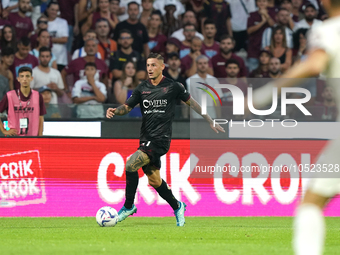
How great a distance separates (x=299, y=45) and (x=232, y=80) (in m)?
3.32

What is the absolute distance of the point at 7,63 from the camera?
44.7 ft

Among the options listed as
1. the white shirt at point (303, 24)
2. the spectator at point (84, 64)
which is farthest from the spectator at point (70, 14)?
the white shirt at point (303, 24)

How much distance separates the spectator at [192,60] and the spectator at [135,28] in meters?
1.14

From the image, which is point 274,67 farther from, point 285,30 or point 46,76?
point 46,76

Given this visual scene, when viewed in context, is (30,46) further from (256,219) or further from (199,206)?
(256,219)

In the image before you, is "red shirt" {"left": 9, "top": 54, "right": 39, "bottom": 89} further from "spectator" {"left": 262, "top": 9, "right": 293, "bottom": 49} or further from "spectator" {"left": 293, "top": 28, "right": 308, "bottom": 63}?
"spectator" {"left": 293, "top": 28, "right": 308, "bottom": 63}

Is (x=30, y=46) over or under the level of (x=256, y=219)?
over

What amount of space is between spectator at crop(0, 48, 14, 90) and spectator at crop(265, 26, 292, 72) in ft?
20.7

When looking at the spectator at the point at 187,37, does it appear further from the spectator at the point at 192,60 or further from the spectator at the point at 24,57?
the spectator at the point at 24,57

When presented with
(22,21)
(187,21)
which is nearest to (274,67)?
(187,21)

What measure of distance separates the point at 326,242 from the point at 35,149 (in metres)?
5.80

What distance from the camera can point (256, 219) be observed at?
10641 mm

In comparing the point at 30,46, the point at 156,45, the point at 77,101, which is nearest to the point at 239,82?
the point at 156,45

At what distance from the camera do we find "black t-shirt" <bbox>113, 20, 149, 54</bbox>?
49.2 feet
